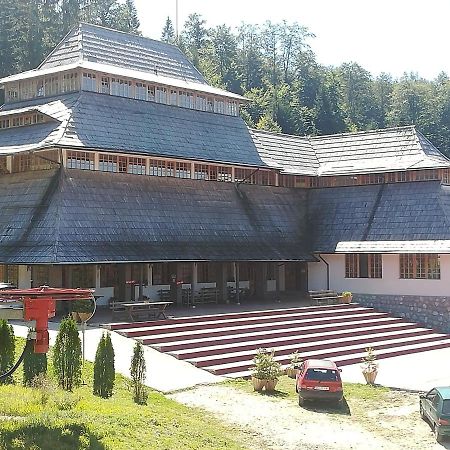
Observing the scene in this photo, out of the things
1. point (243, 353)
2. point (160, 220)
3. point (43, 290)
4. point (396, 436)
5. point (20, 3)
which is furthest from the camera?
point (20, 3)

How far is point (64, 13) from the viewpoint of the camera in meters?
69.2

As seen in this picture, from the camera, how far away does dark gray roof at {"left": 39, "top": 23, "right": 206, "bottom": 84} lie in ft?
110

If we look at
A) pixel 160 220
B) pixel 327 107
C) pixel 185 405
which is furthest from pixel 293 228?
pixel 327 107

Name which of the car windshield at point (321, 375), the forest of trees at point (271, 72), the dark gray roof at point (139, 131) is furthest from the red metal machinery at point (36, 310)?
the forest of trees at point (271, 72)

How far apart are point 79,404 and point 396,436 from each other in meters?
6.34

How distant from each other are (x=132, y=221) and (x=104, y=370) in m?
12.7

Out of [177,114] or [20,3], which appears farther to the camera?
[20,3]

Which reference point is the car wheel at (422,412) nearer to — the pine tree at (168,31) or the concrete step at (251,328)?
the concrete step at (251,328)

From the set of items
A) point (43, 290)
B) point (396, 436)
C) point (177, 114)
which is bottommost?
point (396, 436)

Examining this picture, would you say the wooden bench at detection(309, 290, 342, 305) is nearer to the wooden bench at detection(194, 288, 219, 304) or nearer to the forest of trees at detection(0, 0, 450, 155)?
the wooden bench at detection(194, 288, 219, 304)

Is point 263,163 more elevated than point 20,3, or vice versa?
point 20,3

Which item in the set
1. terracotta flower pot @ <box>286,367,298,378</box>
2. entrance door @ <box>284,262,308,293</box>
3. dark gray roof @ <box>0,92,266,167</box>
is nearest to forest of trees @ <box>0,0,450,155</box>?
dark gray roof @ <box>0,92,266,167</box>

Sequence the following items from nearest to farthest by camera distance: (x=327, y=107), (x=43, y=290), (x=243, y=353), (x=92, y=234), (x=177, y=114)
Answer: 1. (x=43, y=290)
2. (x=243, y=353)
3. (x=92, y=234)
4. (x=177, y=114)
5. (x=327, y=107)

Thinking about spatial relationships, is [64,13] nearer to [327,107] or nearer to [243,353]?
[327,107]
